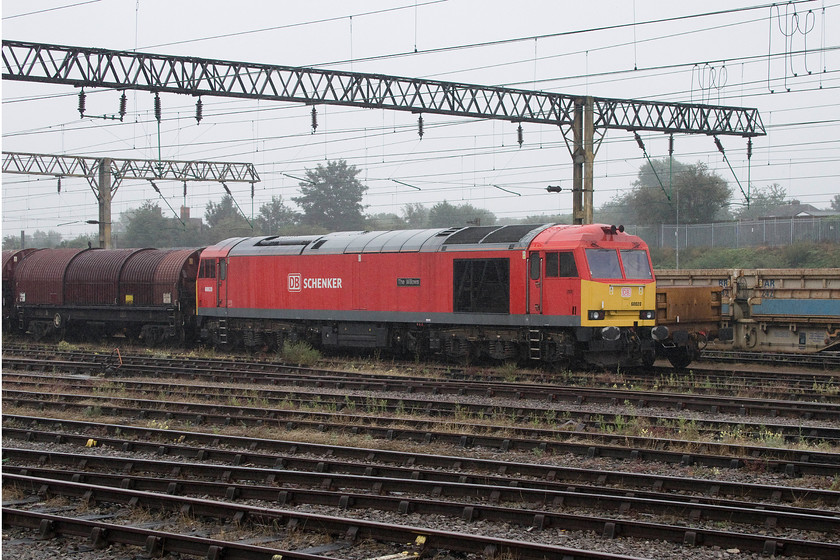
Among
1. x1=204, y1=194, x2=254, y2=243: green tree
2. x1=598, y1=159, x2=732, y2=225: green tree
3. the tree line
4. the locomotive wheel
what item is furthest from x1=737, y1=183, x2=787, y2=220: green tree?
the locomotive wheel

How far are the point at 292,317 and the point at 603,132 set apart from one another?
12.7 metres

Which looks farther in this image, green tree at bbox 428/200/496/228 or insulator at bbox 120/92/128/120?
green tree at bbox 428/200/496/228

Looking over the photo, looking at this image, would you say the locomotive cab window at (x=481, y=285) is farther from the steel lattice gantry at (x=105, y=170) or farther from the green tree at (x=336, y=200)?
the green tree at (x=336, y=200)

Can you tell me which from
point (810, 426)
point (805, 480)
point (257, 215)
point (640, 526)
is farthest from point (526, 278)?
point (257, 215)

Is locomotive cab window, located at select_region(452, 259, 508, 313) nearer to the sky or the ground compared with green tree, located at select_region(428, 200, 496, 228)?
nearer to the ground

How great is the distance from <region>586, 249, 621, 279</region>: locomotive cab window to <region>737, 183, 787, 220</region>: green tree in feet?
220

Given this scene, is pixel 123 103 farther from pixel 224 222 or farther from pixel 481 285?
pixel 224 222

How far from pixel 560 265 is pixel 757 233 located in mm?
36552

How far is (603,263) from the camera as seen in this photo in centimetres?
1917

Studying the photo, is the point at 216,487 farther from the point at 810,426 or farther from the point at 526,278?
the point at 526,278

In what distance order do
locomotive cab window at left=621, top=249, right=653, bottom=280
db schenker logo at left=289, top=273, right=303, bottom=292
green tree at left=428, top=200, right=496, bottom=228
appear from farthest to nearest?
green tree at left=428, top=200, right=496, bottom=228, db schenker logo at left=289, top=273, right=303, bottom=292, locomotive cab window at left=621, top=249, right=653, bottom=280

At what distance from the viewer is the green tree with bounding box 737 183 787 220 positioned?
84.1 meters

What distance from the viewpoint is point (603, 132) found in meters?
30.0

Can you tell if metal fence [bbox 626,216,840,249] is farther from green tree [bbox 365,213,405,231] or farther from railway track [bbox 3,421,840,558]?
railway track [bbox 3,421,840,558]
